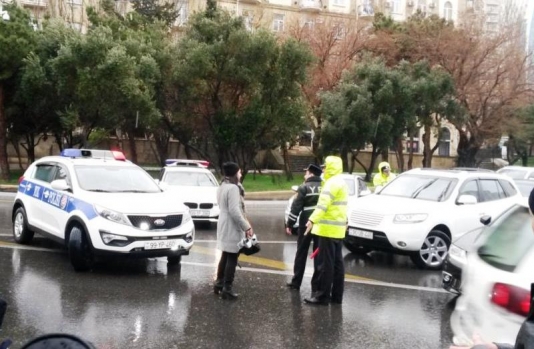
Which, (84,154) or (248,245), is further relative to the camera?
(84,154)

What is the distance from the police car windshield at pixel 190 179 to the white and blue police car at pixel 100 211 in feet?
14.6

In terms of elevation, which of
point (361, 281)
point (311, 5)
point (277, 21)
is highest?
point (311, 5)

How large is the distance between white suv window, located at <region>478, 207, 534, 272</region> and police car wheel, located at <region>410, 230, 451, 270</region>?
520 centimetres

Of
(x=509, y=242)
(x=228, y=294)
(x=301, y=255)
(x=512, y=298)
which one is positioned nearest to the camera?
(x=512, y=298)

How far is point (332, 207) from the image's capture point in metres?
7.89

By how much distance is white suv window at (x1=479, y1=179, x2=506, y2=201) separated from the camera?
38.4ft

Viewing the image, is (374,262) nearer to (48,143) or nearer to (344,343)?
(344,343)

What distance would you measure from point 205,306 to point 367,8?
48.0 metres

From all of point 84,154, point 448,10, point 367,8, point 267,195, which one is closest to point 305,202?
point 84,154

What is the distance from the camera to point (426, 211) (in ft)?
35.2

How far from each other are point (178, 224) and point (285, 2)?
4656cm

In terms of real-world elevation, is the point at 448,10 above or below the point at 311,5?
above

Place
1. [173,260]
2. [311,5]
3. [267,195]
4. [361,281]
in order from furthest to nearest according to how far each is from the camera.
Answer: [311,5]
[267,195]
[173,260]
[361,281]

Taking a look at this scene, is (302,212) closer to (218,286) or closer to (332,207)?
(332,207)
